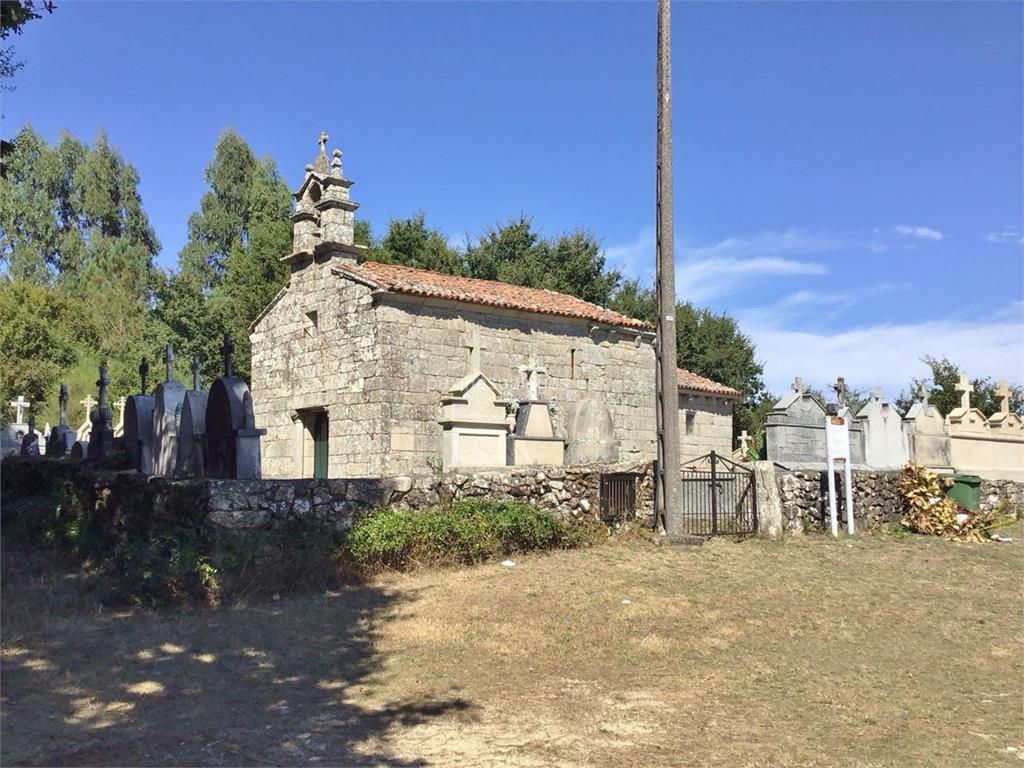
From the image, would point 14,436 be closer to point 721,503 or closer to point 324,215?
point 324,215

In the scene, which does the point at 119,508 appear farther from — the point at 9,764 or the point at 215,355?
the point at 215,355

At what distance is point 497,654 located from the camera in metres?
6.38

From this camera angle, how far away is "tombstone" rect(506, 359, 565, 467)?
43.4 ft

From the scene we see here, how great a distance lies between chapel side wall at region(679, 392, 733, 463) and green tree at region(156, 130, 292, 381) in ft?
52.6

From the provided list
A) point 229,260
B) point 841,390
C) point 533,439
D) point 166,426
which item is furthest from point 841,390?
point 229,260

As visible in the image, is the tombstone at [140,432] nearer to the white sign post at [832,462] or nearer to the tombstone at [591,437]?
the tombstone at [591,437]

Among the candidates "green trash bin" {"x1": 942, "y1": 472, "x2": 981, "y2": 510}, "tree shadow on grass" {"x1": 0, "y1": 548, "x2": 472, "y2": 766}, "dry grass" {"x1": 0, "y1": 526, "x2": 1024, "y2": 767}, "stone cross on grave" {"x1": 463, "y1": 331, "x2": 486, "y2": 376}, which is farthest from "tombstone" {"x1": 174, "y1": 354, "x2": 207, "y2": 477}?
"green trash bin" {"x1": 942, "y1": 472, "x2": 981, "y2": 510}

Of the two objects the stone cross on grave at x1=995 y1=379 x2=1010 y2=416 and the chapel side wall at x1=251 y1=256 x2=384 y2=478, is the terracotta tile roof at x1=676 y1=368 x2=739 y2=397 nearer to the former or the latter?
the stone cross on grave at x1=995 y1=379 x2=1010 y2=416

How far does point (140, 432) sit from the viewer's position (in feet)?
50.3

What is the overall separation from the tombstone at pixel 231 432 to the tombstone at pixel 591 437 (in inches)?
213

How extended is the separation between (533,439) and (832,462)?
4.66 metres

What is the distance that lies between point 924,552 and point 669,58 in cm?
775

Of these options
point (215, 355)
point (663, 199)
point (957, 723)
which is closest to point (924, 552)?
point (663, 199)

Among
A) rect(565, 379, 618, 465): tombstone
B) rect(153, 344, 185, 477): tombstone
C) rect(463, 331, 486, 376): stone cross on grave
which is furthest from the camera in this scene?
rect(463, 331, 486, 376): stone cross on grave
